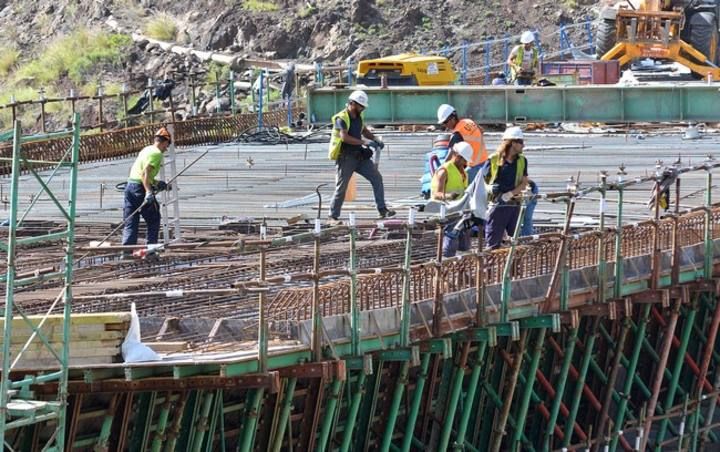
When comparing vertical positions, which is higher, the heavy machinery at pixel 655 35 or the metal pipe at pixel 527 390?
the heavy machinery at pixel 655 35

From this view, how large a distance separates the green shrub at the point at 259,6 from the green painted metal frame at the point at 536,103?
23.6 m

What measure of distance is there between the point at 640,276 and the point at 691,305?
201 centimetres

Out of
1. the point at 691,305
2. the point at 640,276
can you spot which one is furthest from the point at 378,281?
the point at 691,305

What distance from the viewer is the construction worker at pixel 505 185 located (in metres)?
20.8

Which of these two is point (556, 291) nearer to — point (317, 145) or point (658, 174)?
point (658, 174)

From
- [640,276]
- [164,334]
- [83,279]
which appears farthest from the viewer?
[640,276]

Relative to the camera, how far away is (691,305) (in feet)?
79.8

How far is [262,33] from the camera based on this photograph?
56.1 m

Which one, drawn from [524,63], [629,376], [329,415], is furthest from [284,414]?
[524,63]

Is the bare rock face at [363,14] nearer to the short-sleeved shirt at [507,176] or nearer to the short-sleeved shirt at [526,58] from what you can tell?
the short-sleeved shirt at [526,58]

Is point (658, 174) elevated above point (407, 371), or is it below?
above

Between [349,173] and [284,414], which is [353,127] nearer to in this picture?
[349,173]

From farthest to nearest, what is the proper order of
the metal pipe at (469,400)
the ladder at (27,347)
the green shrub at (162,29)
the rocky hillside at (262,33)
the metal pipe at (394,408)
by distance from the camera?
1. the green shrub at (162,29)
2. the rocky hillside at (262,33)
3. the metal pipe at (469,400)
4. the metal pipe at (394,408)
5. the ladder at (27,347)

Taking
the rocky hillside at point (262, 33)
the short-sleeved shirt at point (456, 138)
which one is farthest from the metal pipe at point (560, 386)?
the rocky hillside at point (262, 33)
